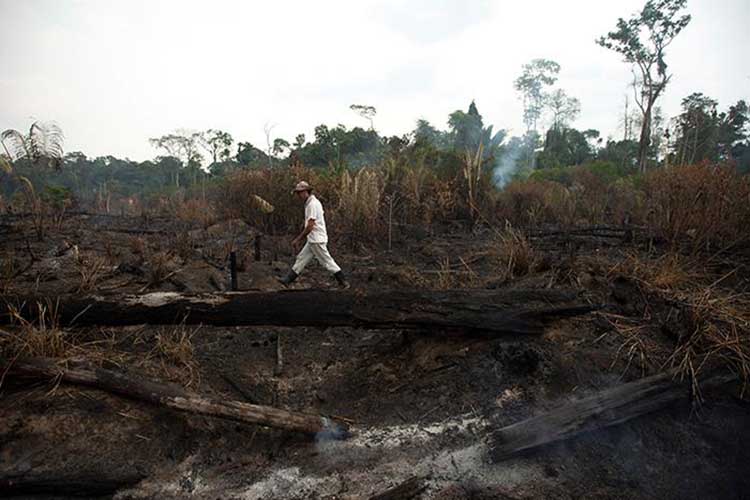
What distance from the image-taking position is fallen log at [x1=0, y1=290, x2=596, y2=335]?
3.32 m

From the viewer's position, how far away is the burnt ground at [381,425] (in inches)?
95.4

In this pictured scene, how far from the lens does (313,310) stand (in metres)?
3.40

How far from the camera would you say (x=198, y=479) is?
2543mm

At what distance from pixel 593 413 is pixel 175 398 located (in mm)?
2866

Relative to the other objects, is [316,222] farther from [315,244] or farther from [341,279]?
[341,279]

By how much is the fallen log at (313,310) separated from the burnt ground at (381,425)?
0.71ft

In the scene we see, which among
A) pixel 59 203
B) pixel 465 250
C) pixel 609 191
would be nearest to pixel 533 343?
pixel 465 250

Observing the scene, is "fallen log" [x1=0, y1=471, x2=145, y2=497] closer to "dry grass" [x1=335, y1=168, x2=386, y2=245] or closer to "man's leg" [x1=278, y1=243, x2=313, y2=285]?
"man's leg" [x1=278, y1=243, x2=313, y2=285]

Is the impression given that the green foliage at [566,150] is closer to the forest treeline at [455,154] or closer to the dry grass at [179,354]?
the forest treeline at [455,154]

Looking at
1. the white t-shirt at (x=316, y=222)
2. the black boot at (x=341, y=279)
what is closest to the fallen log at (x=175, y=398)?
the black boot at (x=341, y=279)

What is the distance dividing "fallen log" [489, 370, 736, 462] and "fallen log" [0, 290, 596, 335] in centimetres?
83

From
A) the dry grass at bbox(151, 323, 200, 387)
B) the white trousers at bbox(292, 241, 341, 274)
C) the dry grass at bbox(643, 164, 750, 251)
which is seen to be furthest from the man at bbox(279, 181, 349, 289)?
the dry grass at bbox(643, 164, 750, 251)

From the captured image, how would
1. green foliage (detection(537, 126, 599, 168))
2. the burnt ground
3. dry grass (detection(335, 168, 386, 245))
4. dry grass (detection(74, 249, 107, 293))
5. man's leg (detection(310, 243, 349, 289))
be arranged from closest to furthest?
the burnt ground < dry grass (detection(74, 249, 107, 293)) < man's leg (detection(310, 243, 349, 289)) < dry grass (detection(335, 168, 386, 245)) < green foliage (detection(537, 126, 599, 168))

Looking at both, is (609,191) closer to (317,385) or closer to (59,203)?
(317,385)
